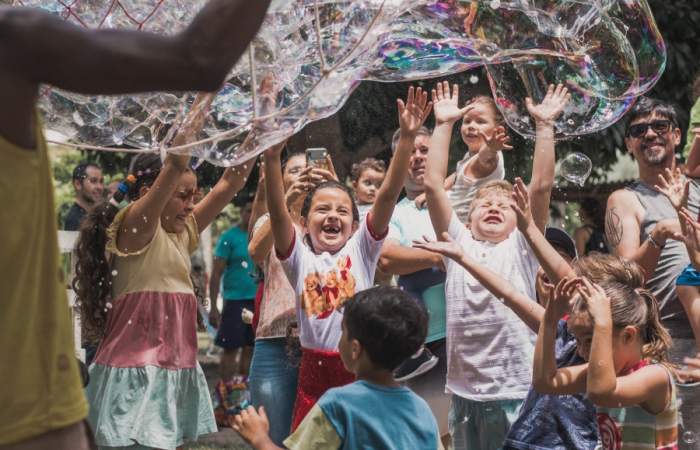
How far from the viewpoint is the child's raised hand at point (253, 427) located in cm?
317

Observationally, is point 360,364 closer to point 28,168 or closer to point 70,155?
point 28,168

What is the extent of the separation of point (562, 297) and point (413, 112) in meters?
1.13

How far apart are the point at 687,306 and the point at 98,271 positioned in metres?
2.51

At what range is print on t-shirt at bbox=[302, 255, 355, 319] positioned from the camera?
14.8 ft

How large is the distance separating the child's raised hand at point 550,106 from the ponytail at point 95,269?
5.96 feet

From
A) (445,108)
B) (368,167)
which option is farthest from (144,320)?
(368,167)

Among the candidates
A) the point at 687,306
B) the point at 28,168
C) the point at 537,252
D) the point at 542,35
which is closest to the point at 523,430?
the point at 537,252

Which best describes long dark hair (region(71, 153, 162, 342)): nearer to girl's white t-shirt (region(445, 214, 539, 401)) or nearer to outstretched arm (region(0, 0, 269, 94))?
girl's white t-shirt (region(445, 214, 539, 401))

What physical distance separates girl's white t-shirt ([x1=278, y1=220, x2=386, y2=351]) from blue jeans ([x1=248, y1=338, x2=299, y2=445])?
49cm

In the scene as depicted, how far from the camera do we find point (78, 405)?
227 centimetres

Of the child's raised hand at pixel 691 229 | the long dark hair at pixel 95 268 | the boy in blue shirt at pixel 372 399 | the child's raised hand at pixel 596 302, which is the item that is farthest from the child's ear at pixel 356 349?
the child's raised hand at pixel 691 229

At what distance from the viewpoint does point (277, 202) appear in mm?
4398

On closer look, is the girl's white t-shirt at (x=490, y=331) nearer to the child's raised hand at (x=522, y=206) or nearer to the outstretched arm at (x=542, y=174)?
the outstretched arm at (x=542, y=174)

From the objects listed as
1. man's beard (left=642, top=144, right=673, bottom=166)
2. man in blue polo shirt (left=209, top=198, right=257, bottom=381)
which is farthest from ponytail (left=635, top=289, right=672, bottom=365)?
man in blue polo shirt (left=209, top=198, right=257, bottom=381)
